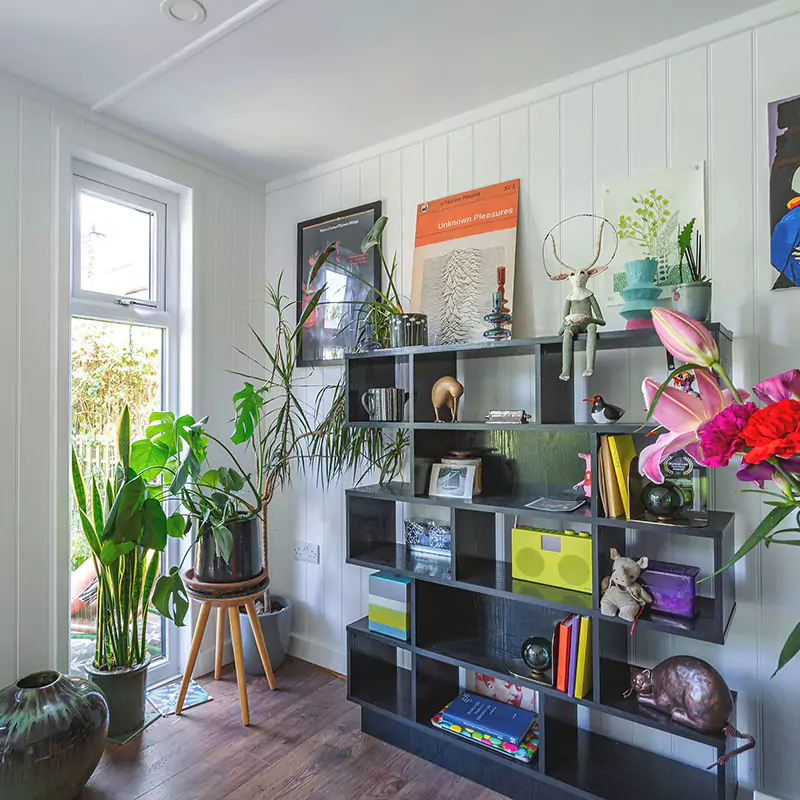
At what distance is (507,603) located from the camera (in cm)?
218

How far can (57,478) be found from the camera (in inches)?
86.8

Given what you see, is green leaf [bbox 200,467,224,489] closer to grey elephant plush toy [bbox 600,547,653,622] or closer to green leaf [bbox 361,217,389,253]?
green leaf [bbox 361,217,389,253]

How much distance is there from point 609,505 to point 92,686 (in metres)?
1.74

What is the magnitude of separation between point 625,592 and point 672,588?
13 centimetres

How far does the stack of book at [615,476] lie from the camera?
166 centimetres

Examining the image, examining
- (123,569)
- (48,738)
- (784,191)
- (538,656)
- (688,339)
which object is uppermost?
(784,191)

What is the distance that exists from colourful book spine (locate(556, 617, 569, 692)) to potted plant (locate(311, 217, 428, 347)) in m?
1.08

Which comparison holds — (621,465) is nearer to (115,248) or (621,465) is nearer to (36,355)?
Result: (36,355)

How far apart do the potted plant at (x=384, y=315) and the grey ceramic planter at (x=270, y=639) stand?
135 cm

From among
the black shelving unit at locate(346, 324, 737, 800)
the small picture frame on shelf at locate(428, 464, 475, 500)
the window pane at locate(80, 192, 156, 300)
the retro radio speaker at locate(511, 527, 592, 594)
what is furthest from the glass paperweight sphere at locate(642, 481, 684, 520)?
the window pane at locate(80, 192, 156, 300)

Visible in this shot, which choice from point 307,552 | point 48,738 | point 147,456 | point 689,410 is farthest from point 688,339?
point 307,552

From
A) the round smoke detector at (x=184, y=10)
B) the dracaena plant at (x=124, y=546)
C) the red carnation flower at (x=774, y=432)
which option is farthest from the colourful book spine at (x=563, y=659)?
the round smoke detector at (x=184, y=10)

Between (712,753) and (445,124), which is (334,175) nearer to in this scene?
(445,124)

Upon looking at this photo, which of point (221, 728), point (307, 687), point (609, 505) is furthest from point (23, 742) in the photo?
point (609, 505)
